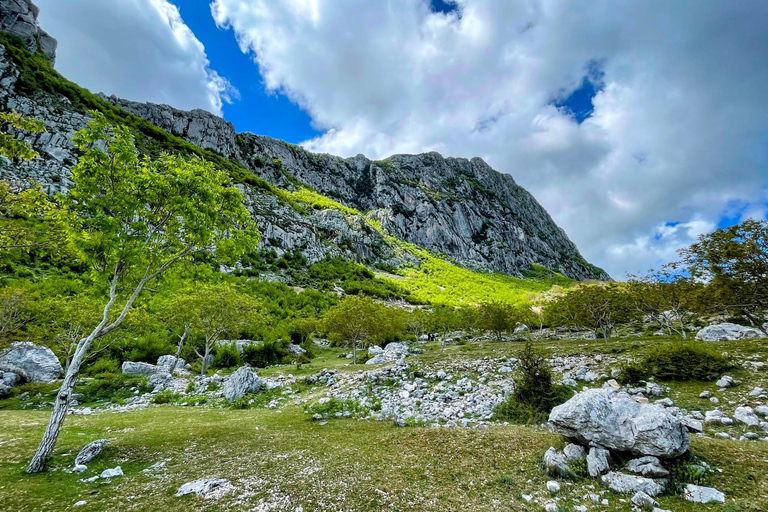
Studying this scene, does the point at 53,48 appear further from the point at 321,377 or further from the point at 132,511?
Answer: the point at 132,511

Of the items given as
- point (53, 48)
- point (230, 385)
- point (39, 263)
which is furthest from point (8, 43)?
point (230, 385)

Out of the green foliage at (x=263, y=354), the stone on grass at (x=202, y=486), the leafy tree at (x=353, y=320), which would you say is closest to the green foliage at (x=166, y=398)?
the green foliage at (x=263, y=354)

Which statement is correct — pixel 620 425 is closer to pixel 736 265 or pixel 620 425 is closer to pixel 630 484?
pixel 630 484

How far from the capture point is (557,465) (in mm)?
7422

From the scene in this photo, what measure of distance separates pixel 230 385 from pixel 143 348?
22223mm

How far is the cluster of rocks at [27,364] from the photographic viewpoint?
22527 mm

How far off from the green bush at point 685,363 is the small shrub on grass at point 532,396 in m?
6.45

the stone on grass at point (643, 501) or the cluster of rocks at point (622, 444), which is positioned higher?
the cluster of rocks at point (622, 444)

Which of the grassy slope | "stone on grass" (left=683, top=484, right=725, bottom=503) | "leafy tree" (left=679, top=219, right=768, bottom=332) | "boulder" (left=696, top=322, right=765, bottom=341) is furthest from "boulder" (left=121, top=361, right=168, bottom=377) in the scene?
"boulder" (left=696, top=322, right=765, bottom=341)

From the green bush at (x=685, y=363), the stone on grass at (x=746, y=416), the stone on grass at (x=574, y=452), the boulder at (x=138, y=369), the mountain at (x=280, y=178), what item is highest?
the mountain at (x=280, y=178)

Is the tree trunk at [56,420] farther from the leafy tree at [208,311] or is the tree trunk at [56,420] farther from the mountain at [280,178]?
the leafy tree at [208,311]

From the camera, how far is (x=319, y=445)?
1056 cm

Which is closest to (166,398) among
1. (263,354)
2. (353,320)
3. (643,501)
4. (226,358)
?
(226,358)

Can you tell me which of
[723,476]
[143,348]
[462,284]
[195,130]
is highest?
[195,130]
